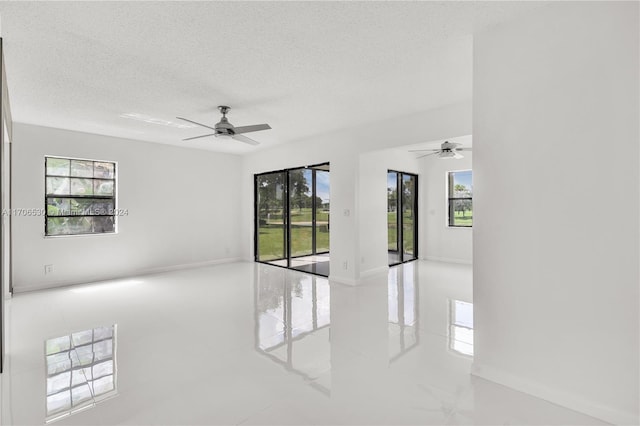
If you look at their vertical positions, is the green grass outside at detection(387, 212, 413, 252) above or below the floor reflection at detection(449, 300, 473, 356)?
above

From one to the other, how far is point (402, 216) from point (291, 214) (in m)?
2.51

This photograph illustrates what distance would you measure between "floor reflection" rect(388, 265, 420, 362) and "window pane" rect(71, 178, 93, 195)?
18.0ft

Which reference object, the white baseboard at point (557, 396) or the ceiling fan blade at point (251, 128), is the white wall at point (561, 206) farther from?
the ceiling fan blade at point (251, 128)

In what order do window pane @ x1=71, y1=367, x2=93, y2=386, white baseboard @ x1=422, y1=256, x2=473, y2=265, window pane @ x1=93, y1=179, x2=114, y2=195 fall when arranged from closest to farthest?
window pane @ x1=71, y1=367, x2=93, y2=386
window pane @ x1=93, y1=179, x2=114, y2=195
white baseboard @ x1=422, y1=256, x2=473, y2=265

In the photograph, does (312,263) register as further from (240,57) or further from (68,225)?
(240,57)

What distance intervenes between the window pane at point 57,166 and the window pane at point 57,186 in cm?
10

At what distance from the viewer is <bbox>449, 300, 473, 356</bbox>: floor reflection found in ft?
9.71

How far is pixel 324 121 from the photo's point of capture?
16.1ft

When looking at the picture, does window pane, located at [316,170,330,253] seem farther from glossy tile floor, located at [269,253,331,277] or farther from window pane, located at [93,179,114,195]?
window pane, located at [93,179,114,195]

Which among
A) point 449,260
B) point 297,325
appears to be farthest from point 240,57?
point 449,260

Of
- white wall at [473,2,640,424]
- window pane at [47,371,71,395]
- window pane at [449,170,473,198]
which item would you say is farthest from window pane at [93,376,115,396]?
window pane at [449,170,473,198]

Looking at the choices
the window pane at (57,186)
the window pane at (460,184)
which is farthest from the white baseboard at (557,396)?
the window pane at (57,186)

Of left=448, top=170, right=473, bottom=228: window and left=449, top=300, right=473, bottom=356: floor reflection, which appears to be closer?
left=449, top=300, right=473, bottom=356: floor reflection

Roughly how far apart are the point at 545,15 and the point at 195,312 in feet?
14.3
